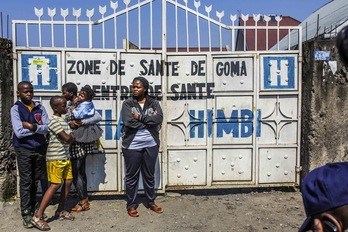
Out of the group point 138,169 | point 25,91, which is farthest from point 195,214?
point 25,91

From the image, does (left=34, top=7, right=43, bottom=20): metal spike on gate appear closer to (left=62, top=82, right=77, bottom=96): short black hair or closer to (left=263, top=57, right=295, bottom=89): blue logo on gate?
(left=62, top=82, right=77, bottom=96): short black hair

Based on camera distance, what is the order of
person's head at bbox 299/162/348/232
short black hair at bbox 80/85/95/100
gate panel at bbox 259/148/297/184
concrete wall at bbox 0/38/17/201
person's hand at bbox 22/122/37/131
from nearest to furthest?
person's head at bbox 299/162/348/232 → person's hand at bbox 22/122/37/131 → short black hair at bbox 80/85/95/100 → concrete wall at bbox 0/38/17/201 → gate panel at bbox 259/148/297/184

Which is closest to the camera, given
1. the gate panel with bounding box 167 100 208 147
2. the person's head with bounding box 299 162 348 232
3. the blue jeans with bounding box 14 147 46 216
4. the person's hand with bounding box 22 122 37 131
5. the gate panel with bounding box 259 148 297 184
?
the person's head with bounding box 299 162 348 232

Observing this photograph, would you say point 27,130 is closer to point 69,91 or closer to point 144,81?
point 69,91

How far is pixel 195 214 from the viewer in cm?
472

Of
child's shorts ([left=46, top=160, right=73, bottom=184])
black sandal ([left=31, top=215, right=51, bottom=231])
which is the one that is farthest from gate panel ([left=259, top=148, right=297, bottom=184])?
black sandal ([left=31, top=215, right=51, bottom=231])

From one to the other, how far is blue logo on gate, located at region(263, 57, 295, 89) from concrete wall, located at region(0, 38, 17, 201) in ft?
10.6

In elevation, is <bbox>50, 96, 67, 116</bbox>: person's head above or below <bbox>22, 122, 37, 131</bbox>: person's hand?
above

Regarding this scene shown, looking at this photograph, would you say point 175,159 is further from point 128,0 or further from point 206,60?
point 128,0

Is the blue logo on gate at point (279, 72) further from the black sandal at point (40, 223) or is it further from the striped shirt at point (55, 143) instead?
the black sandal at point (40, 223)

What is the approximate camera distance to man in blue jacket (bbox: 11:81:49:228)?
417cm

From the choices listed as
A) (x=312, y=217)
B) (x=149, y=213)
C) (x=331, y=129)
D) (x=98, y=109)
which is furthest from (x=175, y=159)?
(x=312, y=217)

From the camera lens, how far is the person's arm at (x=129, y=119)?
4.57 meters

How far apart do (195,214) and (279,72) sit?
6.99ft
